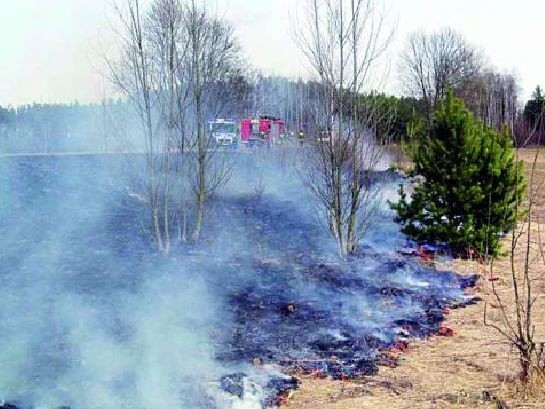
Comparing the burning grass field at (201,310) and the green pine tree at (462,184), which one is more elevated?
the green pine tree at (462,184)

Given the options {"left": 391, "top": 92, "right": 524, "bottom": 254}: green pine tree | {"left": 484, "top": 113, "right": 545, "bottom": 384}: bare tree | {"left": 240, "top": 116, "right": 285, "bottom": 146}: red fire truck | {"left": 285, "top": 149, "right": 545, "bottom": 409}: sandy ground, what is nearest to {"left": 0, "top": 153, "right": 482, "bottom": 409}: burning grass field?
{"left": 285, "top": 149, "right": 545, "bottom": 409}: sandy ground

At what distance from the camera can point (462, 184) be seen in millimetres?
9570

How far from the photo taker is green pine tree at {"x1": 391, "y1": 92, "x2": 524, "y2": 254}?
9.43 metres

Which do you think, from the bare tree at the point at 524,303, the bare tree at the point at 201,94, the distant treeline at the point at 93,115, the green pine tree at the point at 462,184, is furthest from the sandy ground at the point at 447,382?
the distant treeline at the point at 93,115

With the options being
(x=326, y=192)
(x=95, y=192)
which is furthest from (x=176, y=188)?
(x=95, y=192)

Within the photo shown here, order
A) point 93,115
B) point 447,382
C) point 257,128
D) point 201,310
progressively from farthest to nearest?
point 257,128 < point 93,115 < point 201,310 < point 447,382

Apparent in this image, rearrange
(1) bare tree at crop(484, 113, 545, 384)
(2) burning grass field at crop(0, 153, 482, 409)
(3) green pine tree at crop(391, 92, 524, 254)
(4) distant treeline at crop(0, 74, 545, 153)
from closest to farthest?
1. (1) bare tree at crop(484, 113, 545, 384)
2. (2) burning grass field at crop(0, 153, 482, 409)
3. (3) green pine tree at crop(391, 92, 524, 254)
4. (4) distant treeline at crop(0, 74, 545, 153)

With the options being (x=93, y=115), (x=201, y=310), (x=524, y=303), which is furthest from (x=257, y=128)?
(x=201, y=310)

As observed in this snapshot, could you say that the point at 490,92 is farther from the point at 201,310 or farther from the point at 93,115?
the point at 201,310

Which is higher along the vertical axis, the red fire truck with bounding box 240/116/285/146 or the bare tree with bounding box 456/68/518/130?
the bare tree with bounding box 456/68/518/130

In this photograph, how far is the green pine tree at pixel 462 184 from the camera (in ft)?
30.9

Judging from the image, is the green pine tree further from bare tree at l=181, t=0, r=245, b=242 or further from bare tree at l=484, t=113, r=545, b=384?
bare tree at l=181, t=0, r=245, b=242

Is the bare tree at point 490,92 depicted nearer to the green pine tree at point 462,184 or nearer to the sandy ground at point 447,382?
the green pine tree at point 462,184

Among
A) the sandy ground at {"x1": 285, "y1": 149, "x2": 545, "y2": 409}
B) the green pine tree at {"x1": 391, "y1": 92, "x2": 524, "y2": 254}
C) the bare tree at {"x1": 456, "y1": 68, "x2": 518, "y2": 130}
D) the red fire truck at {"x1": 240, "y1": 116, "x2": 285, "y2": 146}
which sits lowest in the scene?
the sandy ground at {"x1": 285, "y1": 149, "x2": 545, "y2": 409}
